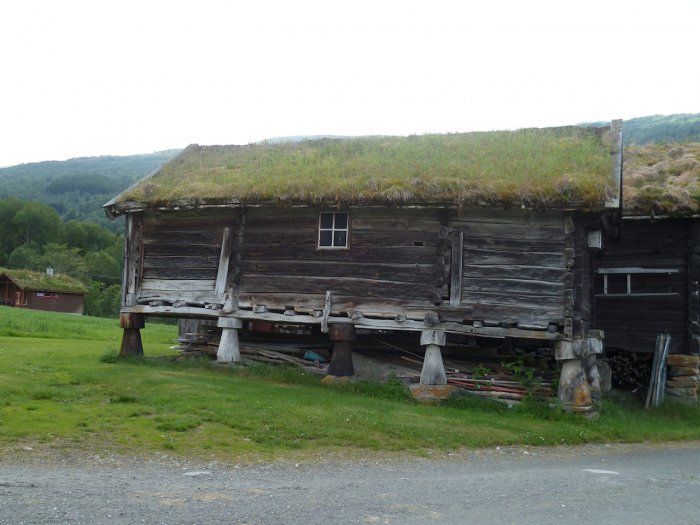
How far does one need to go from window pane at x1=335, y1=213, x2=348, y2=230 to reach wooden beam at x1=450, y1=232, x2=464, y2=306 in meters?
2.56

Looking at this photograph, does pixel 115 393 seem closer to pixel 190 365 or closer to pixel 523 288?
pixel 190 365

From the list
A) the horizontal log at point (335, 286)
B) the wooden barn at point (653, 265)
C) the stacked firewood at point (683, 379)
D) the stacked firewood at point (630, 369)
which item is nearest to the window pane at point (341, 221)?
the horizontal log at point (335, 286)

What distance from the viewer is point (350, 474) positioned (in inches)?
342

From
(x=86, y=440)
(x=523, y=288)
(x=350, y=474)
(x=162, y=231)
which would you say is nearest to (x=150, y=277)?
(x=162, y=231)

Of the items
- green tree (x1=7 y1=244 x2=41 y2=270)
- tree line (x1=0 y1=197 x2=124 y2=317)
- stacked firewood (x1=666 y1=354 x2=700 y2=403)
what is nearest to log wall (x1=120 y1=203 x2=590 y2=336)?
stacked firewood (x1=666 y1=354 x2=700 y2=403)

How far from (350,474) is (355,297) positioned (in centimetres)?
715

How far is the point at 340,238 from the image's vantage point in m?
16.0

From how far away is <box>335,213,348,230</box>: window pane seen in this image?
16.0 m

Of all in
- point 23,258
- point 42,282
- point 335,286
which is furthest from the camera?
point 23,258

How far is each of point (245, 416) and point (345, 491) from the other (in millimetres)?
4161

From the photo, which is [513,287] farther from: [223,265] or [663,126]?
[663,126]

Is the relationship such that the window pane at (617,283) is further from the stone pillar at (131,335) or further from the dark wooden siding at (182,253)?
the stone pillar at (131,335)

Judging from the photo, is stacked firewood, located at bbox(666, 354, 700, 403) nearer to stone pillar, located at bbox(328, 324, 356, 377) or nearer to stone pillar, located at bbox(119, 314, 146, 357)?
stone pillar, located at bbox(328, 324, 356, 377)

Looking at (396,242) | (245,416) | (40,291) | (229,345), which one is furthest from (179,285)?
(40,291)
